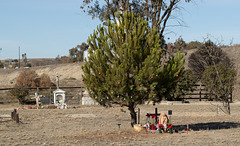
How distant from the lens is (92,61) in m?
14.7

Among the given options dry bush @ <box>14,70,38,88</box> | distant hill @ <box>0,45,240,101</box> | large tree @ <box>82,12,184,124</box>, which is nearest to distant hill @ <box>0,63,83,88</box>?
distant hill @ <box>0,45,240,101</box>

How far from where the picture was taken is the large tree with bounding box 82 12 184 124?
44.4 feet

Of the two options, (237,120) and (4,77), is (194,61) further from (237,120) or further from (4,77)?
(4,77)

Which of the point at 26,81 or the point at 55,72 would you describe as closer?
the point at 26,81

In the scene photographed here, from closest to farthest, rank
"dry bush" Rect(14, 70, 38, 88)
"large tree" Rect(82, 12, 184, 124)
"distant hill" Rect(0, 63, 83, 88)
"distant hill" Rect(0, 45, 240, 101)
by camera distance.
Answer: "large tree" Rect(82, 12, 184, 124), "dry bush" Rect(14, 70, 38, 88), "distant hill" Rect(0, 45, 240, 101), "distant hill" Rect(0, 63, 83, 88)

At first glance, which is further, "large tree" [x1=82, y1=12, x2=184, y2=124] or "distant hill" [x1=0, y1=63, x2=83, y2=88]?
"distant hill" [x1=0, y1=63, x2=83, y2=88]

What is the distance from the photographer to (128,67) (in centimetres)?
1367

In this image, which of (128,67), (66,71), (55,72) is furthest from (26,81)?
(128,67)

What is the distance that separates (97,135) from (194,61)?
43224mm

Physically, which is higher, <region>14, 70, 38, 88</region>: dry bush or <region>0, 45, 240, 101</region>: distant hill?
<region>0, 45, 240, 101</region>: distant hill

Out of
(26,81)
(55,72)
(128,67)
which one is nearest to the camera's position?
(128,67)

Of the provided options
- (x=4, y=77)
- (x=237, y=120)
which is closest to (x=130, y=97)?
(x=237, y=120)

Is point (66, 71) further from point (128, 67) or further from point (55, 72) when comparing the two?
point (128, 67)

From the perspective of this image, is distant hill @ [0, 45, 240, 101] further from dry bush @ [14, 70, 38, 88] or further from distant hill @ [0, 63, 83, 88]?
dry bush @ [14, 70, 38, 88]
